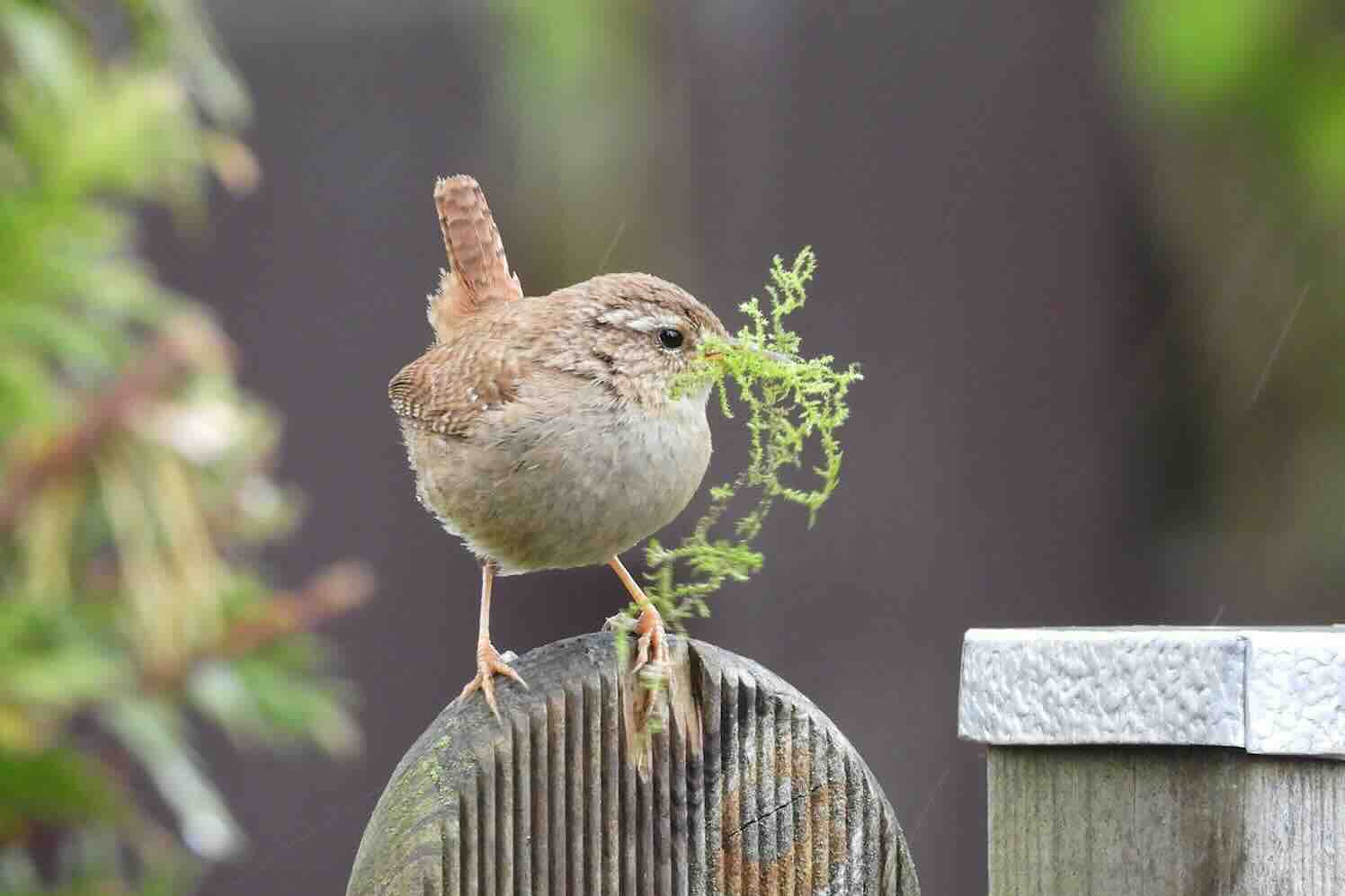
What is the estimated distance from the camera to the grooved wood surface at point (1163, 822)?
145cm

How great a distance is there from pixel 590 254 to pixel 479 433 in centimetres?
166

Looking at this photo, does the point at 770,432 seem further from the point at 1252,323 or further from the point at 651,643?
the point at 1252,323

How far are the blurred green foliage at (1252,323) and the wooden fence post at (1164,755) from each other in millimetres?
2974

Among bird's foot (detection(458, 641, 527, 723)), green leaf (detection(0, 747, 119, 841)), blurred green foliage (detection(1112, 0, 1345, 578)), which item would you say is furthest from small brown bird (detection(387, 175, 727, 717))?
blurred green foliage (detection(1112, 0, 1345, 578))

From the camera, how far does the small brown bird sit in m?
2.61

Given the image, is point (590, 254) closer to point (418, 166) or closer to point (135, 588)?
point (418, 166)

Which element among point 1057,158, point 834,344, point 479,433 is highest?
point 1057,158

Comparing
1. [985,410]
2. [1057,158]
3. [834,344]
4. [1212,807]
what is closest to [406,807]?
[1212,807]

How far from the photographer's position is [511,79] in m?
3.55

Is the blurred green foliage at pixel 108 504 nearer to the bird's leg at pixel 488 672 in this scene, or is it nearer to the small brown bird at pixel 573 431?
the bird's leg at pixel 488 672

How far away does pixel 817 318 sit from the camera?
4.86m

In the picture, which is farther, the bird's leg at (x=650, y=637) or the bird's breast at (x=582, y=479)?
the bird's breast at (x=582, y=479)

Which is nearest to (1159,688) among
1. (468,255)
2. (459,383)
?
(459,383)

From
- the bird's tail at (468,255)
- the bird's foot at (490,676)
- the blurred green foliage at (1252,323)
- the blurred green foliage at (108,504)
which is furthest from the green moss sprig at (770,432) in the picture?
the blurred green foliage at (1252,323)
